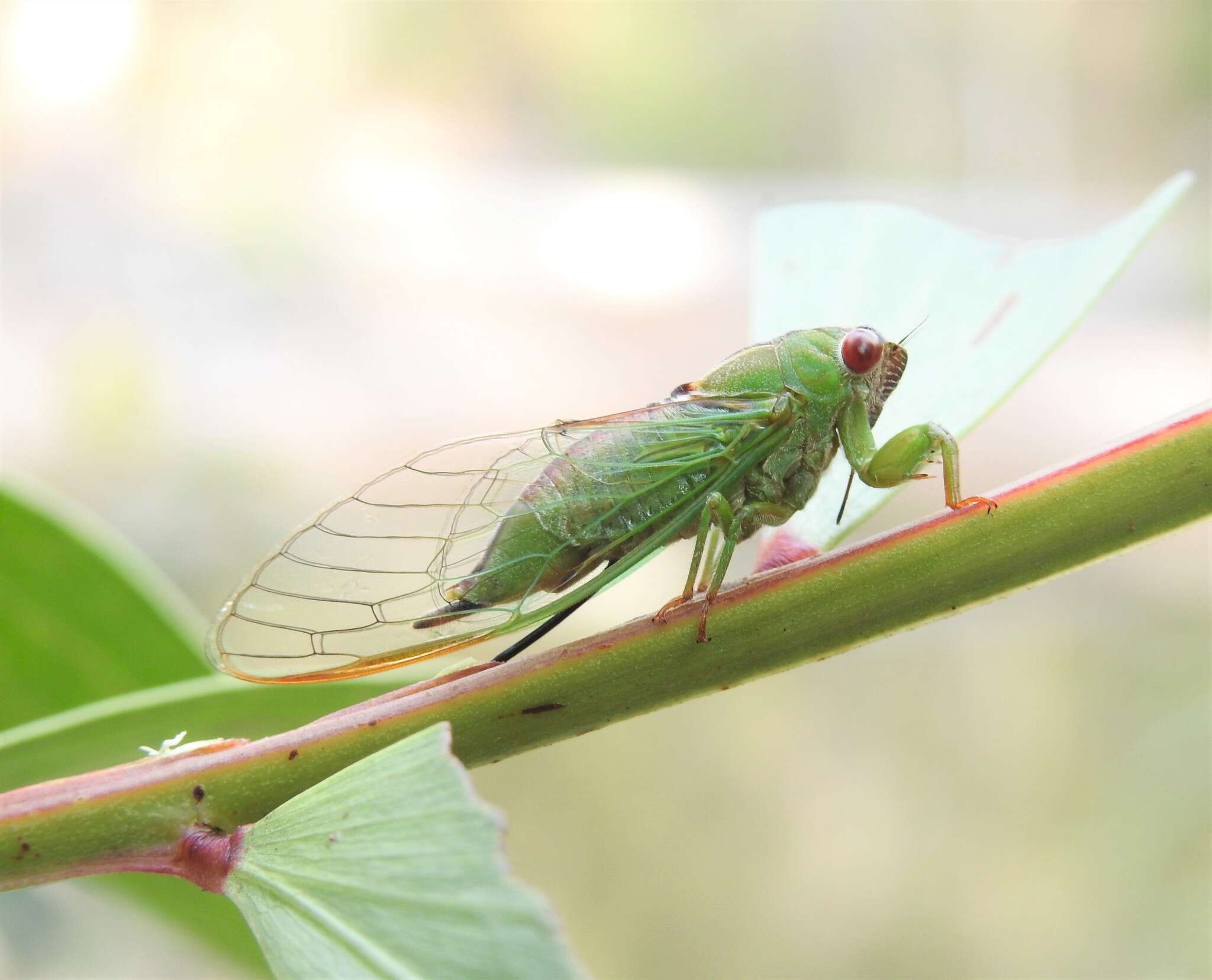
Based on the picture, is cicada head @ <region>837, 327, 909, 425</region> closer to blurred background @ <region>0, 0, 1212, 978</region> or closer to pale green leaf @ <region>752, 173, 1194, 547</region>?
pale green leaf @ <region>752, 173, 1194, 547</region>

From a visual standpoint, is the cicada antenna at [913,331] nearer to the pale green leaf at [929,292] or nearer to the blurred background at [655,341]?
the pale green leaf at [929,292]

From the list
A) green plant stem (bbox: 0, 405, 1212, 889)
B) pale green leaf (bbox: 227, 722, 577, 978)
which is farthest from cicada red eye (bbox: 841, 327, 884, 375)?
pale green leaf (bbox: 227, 722, 577, 978)

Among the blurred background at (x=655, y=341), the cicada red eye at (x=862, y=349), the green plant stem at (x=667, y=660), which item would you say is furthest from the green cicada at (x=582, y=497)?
the blurred background at (x=655, y=341)

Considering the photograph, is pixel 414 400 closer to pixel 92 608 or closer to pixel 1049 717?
pixel 1049 717

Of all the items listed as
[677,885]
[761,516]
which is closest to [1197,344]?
[677,885]

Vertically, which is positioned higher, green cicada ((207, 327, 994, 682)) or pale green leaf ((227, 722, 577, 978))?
green cicada ((207, 327, 994, 682))
